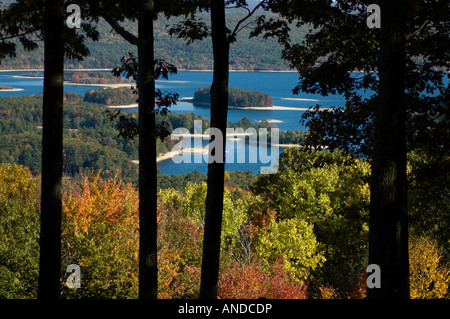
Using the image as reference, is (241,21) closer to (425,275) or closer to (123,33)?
(123,33)

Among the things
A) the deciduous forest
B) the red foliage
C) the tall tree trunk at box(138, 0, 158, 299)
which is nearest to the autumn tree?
the deciduous forest

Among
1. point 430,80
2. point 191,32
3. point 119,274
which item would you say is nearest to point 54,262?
point 191,32

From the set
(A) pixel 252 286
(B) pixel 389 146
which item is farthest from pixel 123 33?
(A) pixel 252 286

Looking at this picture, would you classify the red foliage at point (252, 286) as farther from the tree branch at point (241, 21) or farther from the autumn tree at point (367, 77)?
the tree branch at point (241, 21)

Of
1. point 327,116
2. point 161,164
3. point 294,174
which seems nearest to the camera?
point 327,116

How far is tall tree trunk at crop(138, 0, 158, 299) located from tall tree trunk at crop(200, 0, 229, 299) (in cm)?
89

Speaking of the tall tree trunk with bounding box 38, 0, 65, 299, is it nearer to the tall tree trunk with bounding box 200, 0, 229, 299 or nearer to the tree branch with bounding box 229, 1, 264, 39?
the tall tree trunk with bounding box 200, 0, 229, 299

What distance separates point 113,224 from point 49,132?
786 inches

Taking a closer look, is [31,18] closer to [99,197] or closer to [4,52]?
[4,52]

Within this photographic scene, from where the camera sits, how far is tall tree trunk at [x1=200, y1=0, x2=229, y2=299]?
8.77 m

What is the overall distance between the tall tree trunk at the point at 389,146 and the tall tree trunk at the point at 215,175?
105 inches

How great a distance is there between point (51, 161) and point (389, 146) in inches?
195
